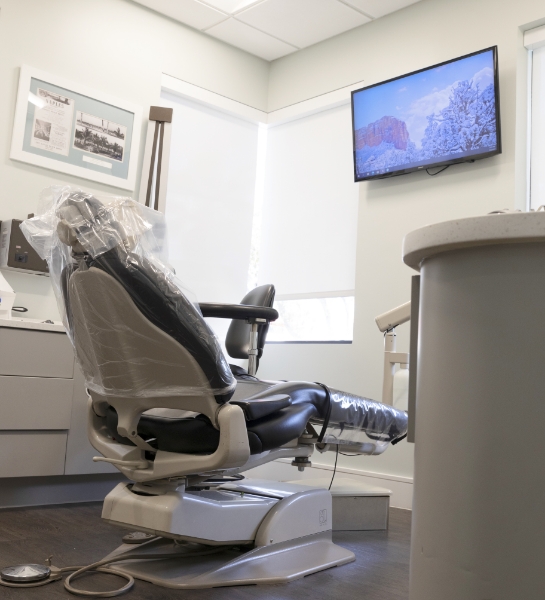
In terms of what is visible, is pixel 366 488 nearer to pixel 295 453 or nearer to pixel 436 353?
pixel 295 453

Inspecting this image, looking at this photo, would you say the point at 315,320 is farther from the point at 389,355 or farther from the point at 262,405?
the point at 262,405

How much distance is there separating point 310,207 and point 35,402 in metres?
2.37

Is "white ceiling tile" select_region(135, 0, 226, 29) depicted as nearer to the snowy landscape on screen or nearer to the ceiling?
the ceiling

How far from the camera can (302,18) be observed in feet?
14.3

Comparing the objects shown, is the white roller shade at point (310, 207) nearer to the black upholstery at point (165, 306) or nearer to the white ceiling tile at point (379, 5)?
the white ceiling tile at point (379, 5)

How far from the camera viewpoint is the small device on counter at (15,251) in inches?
137

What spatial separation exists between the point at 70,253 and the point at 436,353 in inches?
46.1

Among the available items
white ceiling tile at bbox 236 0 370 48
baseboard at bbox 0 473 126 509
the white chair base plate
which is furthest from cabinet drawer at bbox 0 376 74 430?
white ceiling tile at bbox 236 0 370 48

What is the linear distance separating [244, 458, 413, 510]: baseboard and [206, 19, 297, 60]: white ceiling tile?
2.99 m

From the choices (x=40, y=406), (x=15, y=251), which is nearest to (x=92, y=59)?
(x=15, y=251)

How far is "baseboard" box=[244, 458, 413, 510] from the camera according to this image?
3.60 m

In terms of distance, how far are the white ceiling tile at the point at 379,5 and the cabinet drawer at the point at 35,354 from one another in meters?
2.77

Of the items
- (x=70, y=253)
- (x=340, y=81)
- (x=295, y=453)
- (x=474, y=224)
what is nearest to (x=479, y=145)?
(x=340, y=81)

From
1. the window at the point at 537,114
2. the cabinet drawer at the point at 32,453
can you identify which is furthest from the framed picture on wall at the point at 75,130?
the window at the point at 537,114
